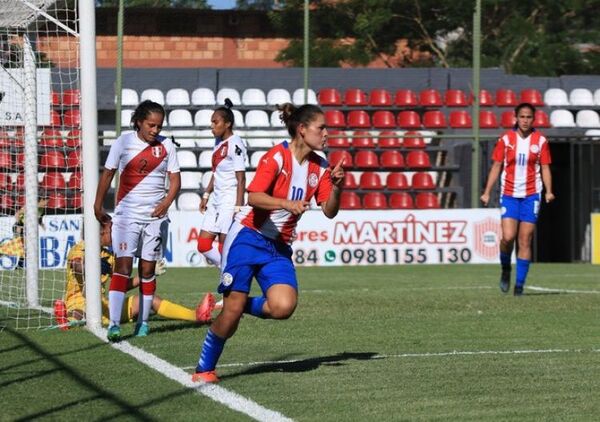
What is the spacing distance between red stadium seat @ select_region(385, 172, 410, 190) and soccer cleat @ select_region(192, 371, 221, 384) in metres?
20.6

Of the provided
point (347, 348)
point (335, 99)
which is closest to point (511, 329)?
point (347, 348)

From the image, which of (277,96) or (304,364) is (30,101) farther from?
(277,96)

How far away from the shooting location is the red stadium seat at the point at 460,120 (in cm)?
3098

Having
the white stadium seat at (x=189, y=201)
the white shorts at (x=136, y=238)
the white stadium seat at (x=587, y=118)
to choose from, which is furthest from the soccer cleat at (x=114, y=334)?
the white stadium seat at (x=587, y=118)

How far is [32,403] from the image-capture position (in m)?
7.45

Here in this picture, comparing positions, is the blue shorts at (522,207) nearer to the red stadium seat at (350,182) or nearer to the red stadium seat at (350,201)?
the red stadium seat at (350,201)

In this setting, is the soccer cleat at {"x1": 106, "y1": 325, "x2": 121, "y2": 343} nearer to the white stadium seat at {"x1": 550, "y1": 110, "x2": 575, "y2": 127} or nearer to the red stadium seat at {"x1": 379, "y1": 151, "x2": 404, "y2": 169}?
the red stadium seat at {"x1": 379, "y1": 151, "x2": 404, "y2": 169}

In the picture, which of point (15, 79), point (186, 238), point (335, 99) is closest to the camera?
point (15, 79)

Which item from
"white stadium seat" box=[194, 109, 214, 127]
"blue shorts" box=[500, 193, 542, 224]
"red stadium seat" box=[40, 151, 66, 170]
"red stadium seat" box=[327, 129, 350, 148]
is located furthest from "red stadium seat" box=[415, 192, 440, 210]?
"blue shorts" box=[500, 193, 542, 224]

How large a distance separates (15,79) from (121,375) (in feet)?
23.2

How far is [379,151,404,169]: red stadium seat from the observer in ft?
96.2

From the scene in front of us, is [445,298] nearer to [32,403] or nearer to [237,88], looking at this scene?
[32,403]

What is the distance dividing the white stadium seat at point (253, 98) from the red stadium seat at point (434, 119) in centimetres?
378

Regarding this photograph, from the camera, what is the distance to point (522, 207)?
609 inches
